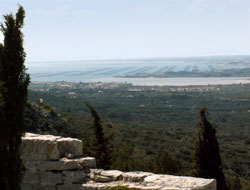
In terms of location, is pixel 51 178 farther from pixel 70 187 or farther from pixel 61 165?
pixel 70 187

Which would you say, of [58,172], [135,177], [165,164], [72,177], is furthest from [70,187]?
[165,164]

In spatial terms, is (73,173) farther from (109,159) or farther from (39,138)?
(109,159)

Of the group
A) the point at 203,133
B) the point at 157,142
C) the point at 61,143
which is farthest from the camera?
the point at 157,142

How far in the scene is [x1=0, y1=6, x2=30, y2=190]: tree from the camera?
6633 mm

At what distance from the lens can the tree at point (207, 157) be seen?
12.7m

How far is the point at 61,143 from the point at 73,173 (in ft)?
3.05

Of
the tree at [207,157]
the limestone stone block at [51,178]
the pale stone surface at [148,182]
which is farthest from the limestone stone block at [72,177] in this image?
the tree at [207,157]

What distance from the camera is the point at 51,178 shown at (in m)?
7.66

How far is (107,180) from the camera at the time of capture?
25.0 feet

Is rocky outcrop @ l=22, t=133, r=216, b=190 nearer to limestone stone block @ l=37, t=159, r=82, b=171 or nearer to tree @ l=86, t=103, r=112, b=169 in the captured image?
limestone stone block @ l=37, t=159, r=82, b=171

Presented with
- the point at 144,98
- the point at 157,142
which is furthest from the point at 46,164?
the point at 144,98

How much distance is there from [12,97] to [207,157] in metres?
8.82

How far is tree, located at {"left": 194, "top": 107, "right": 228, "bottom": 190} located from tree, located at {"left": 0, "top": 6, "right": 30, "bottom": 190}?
8258mm

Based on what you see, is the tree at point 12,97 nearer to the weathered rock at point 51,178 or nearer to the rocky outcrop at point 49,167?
the rocky outcrop at point 49,167
